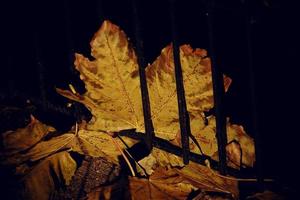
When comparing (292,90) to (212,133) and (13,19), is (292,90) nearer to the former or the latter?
(212,133)

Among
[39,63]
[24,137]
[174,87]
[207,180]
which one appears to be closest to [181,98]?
[174,87]

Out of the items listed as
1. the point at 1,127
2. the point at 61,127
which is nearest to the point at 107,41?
the point at 61,127

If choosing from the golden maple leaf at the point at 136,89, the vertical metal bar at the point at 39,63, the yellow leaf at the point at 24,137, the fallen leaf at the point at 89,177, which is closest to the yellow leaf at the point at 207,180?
the golden maple leaf at the point at 136,89

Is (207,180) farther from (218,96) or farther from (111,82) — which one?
(111,82)

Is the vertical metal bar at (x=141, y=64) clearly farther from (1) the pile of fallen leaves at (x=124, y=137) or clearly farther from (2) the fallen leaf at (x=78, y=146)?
(2) the fallen leaf at (x=78, y=146)

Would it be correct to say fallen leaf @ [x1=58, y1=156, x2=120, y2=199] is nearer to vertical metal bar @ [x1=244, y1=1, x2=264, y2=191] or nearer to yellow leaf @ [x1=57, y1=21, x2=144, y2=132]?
yellow leaf @ [x1=57, y1=21, x2=144, y2=132]

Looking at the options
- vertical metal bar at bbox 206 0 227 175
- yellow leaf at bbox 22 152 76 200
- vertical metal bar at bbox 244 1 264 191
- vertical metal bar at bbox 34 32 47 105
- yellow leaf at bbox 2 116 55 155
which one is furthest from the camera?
vertical metal bar at bbox 34 32 47 105

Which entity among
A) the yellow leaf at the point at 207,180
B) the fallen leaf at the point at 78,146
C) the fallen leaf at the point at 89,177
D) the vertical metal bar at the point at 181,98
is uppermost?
the vertical metal bar at the point at 181,98

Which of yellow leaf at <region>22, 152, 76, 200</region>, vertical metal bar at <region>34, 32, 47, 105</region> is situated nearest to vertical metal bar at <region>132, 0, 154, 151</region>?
yellow leaf at <region>22, 152, 76, 200</region>
